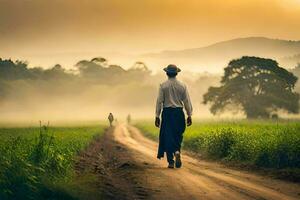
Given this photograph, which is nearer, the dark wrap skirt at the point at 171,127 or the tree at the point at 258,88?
the dark wrap skirt at the point at 171,127

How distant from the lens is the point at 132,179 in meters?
11.3

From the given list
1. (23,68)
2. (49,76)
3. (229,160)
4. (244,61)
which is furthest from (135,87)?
(229,160)

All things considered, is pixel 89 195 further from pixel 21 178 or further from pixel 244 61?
pixel 244 61

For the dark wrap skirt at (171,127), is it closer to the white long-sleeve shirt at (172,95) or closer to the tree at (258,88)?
the white long-sleeve shirt at (172,95)

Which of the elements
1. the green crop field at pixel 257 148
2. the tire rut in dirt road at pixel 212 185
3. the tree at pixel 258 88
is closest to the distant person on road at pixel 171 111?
the tire rut in dirt road at pixel 212 185

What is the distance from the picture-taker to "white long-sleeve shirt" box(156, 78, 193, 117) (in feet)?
47.8

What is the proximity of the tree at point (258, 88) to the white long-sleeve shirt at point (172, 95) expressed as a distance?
4849 centimetres

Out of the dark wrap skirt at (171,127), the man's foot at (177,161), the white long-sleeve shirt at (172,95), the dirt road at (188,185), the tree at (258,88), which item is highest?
the tree at (258,88)

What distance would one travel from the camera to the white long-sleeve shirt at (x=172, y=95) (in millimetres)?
14555

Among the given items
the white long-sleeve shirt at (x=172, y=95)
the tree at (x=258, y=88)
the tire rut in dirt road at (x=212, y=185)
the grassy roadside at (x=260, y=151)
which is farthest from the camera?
the tree at (x=258, y=88)

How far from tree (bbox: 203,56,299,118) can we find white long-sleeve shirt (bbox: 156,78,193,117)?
48486 mm

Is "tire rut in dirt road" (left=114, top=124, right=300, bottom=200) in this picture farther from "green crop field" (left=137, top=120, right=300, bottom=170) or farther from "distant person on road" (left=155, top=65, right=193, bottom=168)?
"green crop field" (left=137, top=120, right=300, bottom=170)

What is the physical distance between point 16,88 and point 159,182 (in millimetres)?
134920

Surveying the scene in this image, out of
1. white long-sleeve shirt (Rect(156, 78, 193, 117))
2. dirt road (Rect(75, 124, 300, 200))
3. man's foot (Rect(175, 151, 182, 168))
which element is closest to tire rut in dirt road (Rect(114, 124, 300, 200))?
dirt road (Rect(75, 124, 300, 200))
